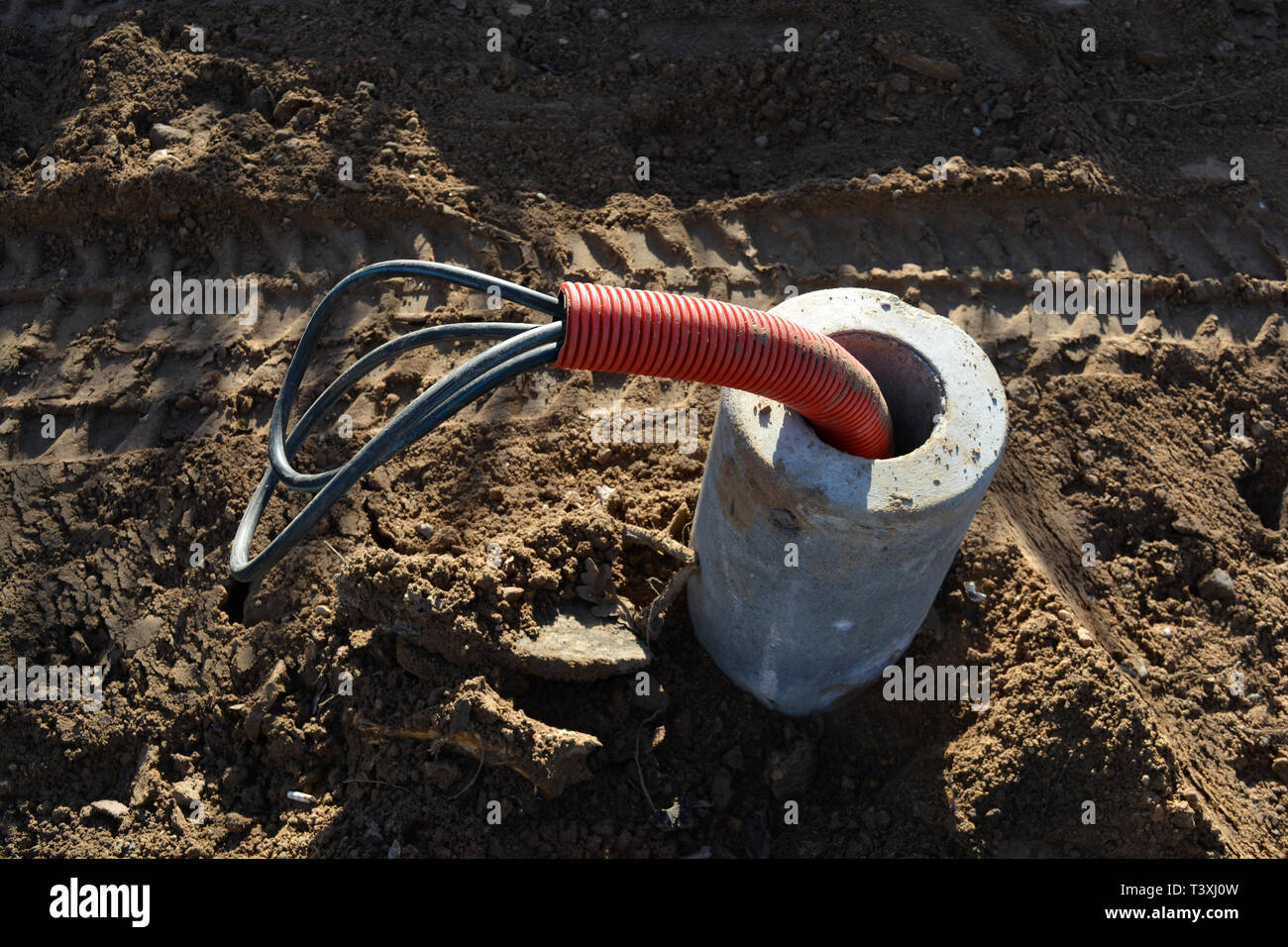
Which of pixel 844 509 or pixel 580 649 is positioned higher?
pixel 844 509

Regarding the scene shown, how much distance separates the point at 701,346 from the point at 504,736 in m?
1.56

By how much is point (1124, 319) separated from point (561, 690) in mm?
3194

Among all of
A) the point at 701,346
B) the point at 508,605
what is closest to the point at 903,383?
the point at 701,346

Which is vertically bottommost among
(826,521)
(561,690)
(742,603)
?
(561,690)

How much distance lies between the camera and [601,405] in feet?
13.9

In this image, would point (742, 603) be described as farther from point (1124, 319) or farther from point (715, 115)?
point (715, 115)

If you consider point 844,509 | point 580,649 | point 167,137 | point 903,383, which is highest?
point 167,137

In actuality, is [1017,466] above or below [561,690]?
above

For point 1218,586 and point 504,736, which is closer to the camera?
point 504,736

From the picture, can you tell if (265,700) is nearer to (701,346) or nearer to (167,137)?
(701,346)

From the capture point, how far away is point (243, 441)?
411 cm

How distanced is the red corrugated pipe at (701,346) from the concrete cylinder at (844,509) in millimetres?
235

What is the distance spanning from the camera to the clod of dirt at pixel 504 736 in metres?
3.17

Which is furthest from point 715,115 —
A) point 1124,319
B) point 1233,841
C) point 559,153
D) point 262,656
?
point 1233,841
